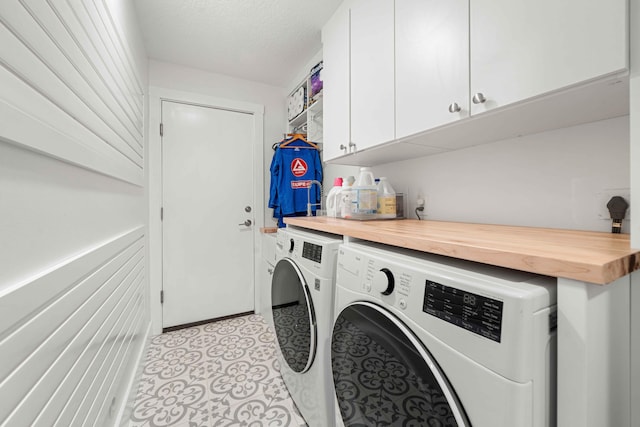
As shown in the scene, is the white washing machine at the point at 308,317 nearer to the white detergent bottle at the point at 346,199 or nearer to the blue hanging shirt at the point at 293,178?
the white detergent bottle at the point at 346,199

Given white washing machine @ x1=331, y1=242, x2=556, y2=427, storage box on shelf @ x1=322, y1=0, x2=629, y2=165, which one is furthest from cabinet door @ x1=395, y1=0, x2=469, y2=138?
white washing machine @ x1=331, y1=242, x2=556, y2=427

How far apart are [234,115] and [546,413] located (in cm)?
278

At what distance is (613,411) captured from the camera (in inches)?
18.1

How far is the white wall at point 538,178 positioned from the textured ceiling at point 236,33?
135cm

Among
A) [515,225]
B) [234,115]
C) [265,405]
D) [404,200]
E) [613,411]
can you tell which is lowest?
[265,405]

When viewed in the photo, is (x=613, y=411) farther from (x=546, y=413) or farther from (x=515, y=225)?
(x=515, y=225)

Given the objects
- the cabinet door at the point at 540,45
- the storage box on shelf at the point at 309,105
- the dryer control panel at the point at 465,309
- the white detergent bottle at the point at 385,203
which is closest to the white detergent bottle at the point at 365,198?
the white detergent bottle at the point at 385,203

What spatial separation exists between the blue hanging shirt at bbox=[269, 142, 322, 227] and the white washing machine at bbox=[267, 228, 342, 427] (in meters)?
0.97

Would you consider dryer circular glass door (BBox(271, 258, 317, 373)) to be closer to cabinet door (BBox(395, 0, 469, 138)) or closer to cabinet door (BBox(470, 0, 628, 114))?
cabinet door (BBox(395, 0, 469, 138))

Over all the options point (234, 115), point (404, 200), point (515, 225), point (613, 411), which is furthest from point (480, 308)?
point (234, 115)

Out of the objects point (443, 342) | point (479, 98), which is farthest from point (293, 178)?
point (443, 342)

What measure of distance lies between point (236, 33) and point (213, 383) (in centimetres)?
241

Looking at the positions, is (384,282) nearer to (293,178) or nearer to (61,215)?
(61,215)

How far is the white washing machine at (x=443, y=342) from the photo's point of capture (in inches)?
16.3
